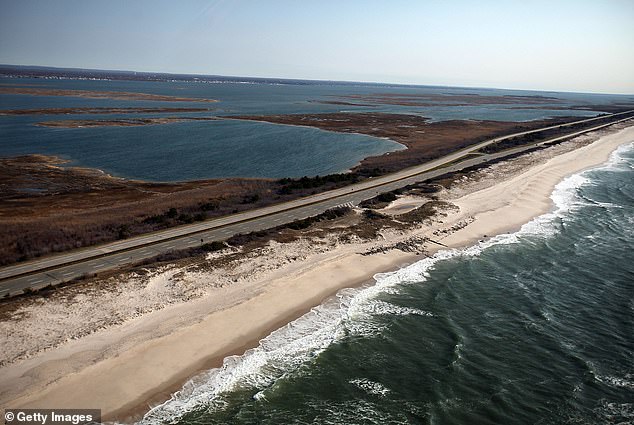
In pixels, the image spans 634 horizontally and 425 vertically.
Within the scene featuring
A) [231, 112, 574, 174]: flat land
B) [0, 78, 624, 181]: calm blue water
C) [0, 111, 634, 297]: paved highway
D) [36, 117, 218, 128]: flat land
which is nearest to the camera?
[0, 111, 634, 297]: paved highway

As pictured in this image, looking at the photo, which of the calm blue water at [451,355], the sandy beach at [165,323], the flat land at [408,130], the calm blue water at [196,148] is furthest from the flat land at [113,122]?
the calm blue water at [451,355]

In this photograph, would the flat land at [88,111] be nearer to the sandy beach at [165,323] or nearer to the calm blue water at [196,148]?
the calm blue water at [196,148]

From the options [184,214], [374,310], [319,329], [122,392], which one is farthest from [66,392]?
[184,214]

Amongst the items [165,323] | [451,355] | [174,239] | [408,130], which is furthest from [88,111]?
[451,355]

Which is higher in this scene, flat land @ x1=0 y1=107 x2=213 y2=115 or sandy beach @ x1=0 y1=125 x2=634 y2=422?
flat land @ x1=0 y1=107 x2=213 y2=115

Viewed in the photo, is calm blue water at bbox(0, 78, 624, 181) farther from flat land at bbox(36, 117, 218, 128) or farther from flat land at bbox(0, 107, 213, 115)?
flat land at bbox(0, 107, 213, 115)

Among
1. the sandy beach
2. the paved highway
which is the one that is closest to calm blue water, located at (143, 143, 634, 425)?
the sandy beach

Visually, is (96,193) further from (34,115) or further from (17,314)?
(34,115)
